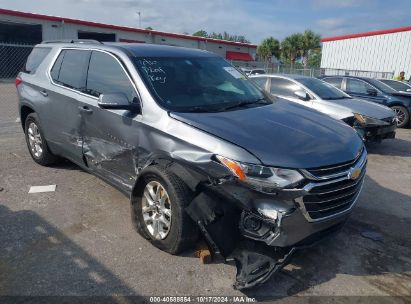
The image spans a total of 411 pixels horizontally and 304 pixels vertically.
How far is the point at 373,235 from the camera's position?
4.13 m

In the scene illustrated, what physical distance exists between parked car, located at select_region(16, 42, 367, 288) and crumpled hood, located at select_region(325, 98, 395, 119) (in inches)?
157

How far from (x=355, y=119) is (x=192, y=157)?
5.49 meters

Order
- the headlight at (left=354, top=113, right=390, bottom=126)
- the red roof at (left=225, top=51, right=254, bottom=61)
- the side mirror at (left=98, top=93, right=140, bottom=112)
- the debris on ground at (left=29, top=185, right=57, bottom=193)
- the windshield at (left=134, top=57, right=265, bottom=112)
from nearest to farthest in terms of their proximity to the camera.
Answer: the side mirror at (left=98, top=93, right=140, bottom=112) → the windshield at (left=134, top=57, right=265, bottom=112) → the debris on ground at (left=29, top=185, right=57, bottom=193) → the headlight at (left=354, top=113, right=390, bottom=126) → the red roof at (left=225, top=51, right=254, bottom=61)

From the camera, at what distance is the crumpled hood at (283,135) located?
308cm

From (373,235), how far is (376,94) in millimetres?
8508

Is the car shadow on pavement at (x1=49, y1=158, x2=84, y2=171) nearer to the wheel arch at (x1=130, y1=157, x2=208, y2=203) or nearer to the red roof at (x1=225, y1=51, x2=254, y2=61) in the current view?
the wheel arch at (x1=130, y1=157, x2=208, y2=203)

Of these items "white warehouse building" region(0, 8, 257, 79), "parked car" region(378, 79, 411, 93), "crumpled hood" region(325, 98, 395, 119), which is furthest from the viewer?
"white warehouse building" region(0, 8, 257, 79)

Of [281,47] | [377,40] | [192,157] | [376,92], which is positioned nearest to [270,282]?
[192,157]

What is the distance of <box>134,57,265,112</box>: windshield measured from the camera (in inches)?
150

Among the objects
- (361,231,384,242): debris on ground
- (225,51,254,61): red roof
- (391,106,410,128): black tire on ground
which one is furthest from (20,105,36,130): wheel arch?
(225,51,254,61): red roof

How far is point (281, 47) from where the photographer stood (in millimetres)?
53219

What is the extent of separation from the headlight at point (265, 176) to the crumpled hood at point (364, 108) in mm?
5468

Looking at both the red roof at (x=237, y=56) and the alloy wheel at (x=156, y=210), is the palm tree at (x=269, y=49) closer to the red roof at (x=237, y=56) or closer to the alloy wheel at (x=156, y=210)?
the red roof at (x=237, y=56)

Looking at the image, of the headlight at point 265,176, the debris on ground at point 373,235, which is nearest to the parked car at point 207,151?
the headlight at point 265,176
